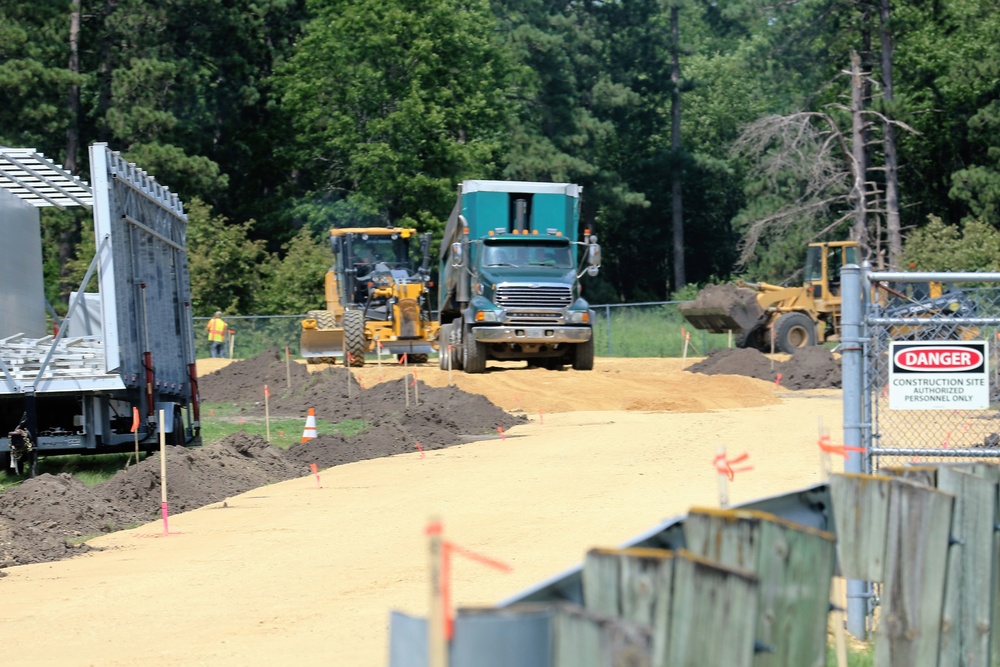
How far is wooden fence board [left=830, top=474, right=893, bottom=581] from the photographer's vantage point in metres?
5.32

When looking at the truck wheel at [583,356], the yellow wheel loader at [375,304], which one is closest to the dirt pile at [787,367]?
the truck wheel at [583,356]

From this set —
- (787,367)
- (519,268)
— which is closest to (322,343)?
(519,268)

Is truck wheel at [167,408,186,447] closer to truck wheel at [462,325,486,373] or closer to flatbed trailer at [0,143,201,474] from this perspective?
flatbed trailer at [0,143,201,474]

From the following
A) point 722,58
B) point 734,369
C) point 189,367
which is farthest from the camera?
point 722,58

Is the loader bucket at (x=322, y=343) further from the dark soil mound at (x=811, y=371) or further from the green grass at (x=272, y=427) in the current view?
the dark soil mound at (x=811, y=371)

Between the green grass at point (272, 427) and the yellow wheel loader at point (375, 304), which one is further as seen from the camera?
the yellow wheel loader at point (375, 304)

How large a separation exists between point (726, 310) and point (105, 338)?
990 inches

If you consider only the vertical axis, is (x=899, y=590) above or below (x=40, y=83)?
below

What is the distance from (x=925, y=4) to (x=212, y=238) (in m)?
28.6

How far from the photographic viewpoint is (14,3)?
2040 inches

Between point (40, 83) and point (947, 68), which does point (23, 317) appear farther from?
point (947, 68)

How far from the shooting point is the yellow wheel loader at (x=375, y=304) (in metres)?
35.1

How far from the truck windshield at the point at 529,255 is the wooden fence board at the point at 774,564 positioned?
81.4ft

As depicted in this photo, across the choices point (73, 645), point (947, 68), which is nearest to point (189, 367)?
point (73, 645)
